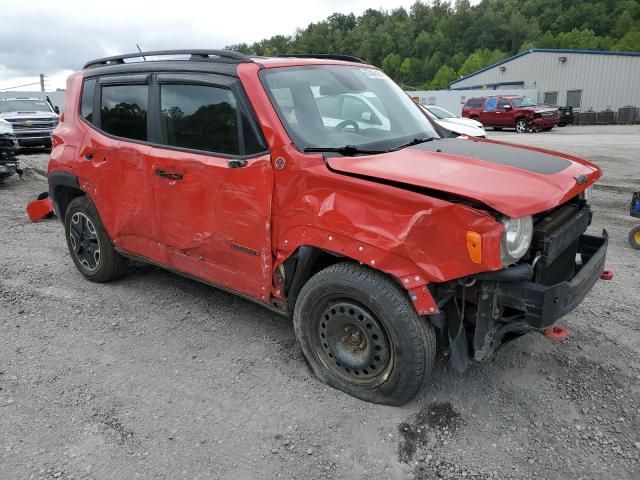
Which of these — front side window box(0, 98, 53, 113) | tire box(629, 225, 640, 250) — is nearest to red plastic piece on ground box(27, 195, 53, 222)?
tire box(629, 225, 640, 250)

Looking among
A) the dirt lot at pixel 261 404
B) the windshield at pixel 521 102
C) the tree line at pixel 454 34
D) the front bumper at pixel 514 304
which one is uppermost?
the tree line at pixel 454 34

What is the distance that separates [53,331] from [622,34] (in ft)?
300

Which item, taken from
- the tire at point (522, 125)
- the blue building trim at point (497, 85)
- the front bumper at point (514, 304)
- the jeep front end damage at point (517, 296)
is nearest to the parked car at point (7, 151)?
the jeep front end damage at point (517, 296)

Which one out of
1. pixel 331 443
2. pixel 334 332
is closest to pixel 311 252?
pixel 334 332

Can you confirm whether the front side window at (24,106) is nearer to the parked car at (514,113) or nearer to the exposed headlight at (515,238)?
A: the exposed headlight at (515,238)

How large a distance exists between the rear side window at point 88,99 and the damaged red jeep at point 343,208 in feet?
0.59

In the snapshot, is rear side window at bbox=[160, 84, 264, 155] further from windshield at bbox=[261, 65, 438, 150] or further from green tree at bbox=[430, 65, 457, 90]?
green tree at bbox=[430, 65, 457, 90]

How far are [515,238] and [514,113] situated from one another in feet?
84.4

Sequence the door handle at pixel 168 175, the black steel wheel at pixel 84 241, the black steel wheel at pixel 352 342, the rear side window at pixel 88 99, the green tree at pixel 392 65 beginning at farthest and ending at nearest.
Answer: the green tree at pixel 392 65
the black steel wheel at pixel 84 241
the rear side window at pixel 88 99
the door handle at pixel 168 175
the black steel wheel at pixel 352 342

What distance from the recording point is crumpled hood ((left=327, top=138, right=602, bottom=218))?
260 cm

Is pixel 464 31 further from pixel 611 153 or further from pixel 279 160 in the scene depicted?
pixel 279 160

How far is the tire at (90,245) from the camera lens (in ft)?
15.7

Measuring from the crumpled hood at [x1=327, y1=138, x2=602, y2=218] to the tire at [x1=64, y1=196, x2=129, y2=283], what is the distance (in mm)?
2687

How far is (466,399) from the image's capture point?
3.23m
